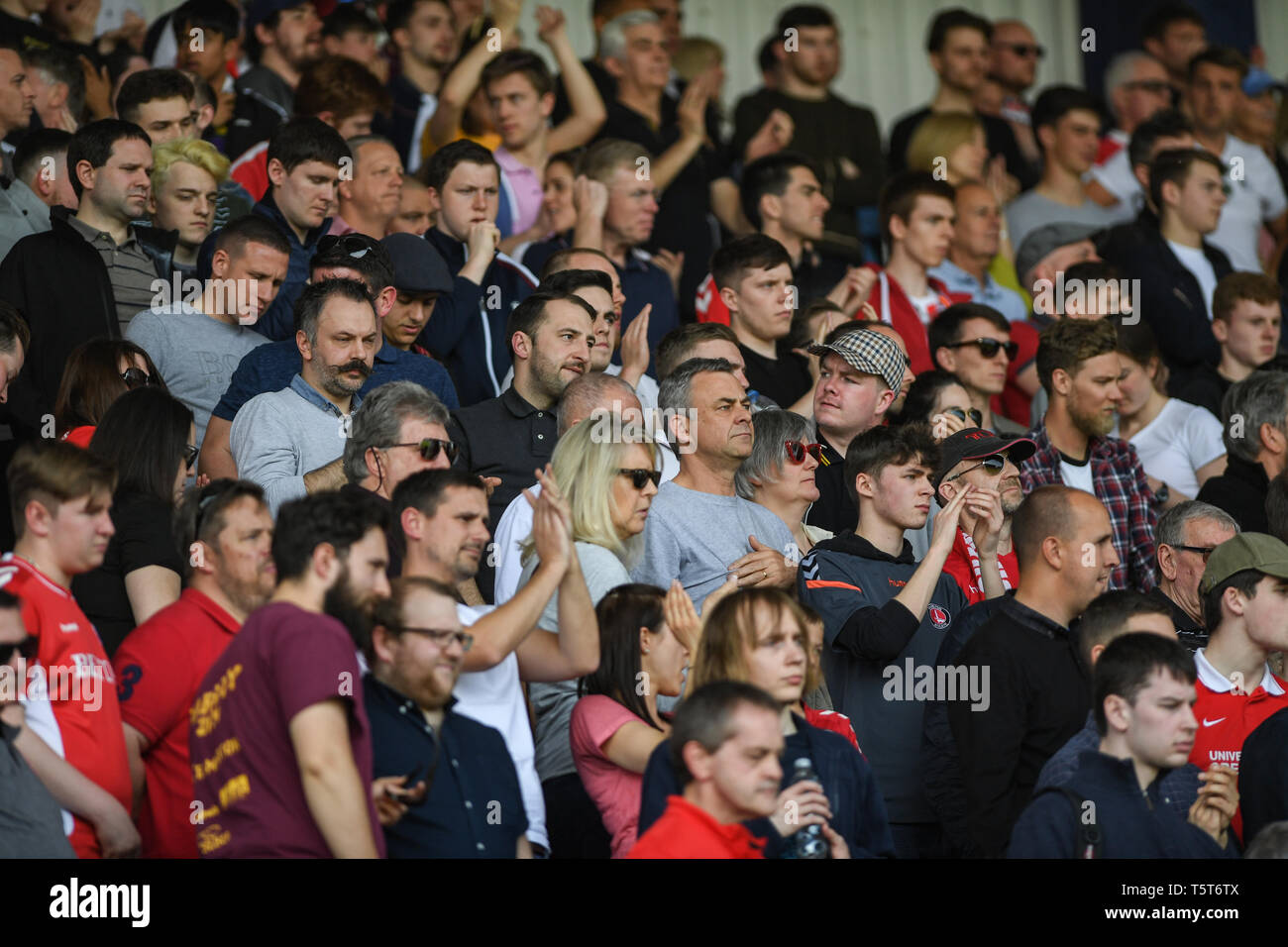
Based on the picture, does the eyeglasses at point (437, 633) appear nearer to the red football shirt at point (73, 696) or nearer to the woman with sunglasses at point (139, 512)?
the red football shirt at point (73, 696)

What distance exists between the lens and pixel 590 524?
555 centimetres

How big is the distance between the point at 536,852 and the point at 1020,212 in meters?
7.01

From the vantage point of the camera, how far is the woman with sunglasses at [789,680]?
15.5 ft

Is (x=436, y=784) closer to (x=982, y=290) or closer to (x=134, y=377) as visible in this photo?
(x=134, y=377)

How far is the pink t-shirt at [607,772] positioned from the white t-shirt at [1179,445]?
4.04m

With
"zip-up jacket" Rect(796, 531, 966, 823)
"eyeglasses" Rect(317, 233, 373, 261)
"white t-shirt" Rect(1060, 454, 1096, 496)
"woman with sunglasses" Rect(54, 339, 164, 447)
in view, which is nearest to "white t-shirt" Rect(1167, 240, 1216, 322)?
"white t-shirt" Rect(1060, 454, 1096, 496)

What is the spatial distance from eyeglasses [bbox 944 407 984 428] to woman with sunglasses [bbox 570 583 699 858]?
8.12 ft

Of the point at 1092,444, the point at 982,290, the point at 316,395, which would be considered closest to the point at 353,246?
the point at 316,395

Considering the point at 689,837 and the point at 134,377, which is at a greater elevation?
the point at 134,377

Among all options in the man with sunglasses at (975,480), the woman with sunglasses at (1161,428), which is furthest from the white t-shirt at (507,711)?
the woman with sunglasses at (1161,428)

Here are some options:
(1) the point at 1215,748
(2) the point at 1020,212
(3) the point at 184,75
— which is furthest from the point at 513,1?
(1) the point at 1215,748

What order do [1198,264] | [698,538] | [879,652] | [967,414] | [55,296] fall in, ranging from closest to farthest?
[879,652] → [698,538] → [55,296] → [967,414] → [1198,264]

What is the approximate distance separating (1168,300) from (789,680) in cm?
525

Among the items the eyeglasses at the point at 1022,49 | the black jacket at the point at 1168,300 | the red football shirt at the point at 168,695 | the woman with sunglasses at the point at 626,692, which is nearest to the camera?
the red football shirt at the point at 168,695
